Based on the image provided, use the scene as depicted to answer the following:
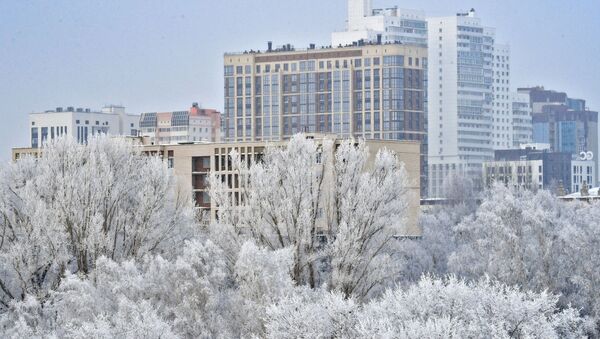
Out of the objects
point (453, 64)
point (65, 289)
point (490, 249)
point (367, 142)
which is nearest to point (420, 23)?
point (453, 64)

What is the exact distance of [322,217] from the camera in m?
57.1

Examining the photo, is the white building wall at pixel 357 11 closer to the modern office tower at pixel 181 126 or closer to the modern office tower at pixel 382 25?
the modern office tower at pixel 382 25

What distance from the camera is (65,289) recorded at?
160 ft

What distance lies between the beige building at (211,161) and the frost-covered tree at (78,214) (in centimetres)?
1534

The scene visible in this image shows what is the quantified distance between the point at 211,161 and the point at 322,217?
20.5 metres

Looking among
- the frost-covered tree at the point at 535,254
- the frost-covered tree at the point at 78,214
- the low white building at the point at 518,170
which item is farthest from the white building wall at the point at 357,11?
the frost-covered tree at the point at 78,214

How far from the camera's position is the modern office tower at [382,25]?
177 metres

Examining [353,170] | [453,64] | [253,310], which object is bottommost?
[253,310]

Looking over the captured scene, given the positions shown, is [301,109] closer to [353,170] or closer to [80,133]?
[80,133]

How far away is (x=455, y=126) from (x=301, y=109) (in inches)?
1588

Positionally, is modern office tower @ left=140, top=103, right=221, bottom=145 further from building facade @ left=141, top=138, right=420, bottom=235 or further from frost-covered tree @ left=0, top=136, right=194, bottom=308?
frost-covered tree @ left=0, top=136, right=194, bottom=308

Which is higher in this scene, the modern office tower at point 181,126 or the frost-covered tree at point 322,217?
the modern office tower at point 181,126

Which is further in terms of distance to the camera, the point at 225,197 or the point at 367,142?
the point at 367,142

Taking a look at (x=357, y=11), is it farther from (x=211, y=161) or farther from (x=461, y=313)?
(x=461, y=313)
